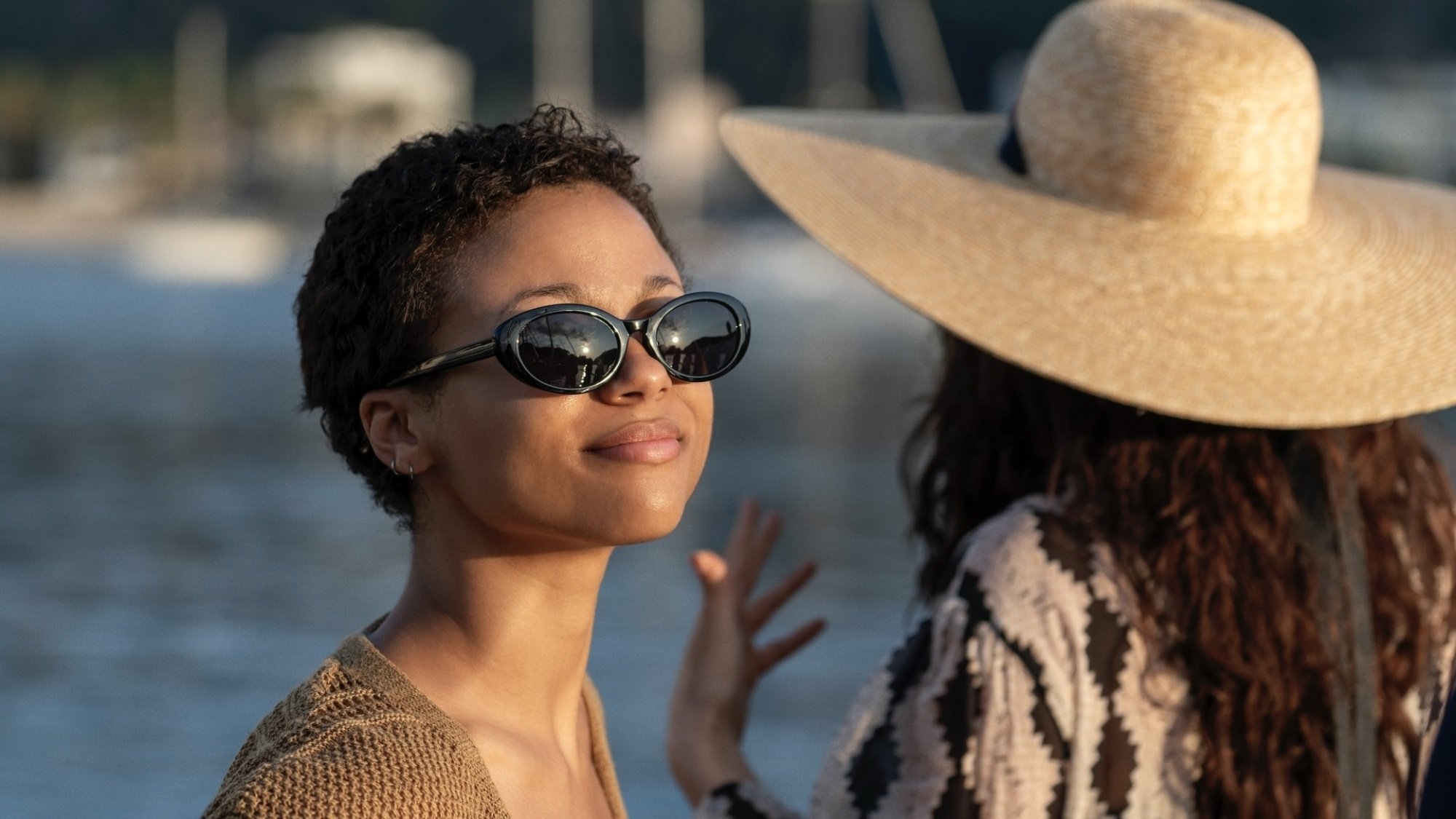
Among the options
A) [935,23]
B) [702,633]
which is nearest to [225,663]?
[702,633]

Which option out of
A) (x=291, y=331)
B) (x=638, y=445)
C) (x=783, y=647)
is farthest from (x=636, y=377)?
(x=291, y=331)

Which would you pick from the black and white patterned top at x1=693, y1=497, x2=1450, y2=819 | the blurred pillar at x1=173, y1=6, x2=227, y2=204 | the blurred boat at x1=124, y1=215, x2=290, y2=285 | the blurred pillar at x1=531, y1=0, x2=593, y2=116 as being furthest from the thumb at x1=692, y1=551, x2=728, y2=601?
the blurred pillar at x1=173, y1=6, x2=227, y2=204

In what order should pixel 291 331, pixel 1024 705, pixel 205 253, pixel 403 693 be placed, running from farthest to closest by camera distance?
1. pixel 205 253
2. pixel 291 331
3. pixel 1024 705
4. pixel 403 693

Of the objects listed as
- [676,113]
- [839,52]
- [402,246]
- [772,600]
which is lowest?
[676,113]

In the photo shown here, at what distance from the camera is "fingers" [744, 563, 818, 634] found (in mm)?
2451

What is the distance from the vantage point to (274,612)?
952cm

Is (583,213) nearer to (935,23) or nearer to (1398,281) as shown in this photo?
(1398,281)

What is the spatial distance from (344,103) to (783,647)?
2714 inches

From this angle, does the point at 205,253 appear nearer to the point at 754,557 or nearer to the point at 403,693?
the point at 754,557

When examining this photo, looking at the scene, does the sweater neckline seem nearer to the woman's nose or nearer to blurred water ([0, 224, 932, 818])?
the woman's nose

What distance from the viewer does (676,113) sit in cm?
6181

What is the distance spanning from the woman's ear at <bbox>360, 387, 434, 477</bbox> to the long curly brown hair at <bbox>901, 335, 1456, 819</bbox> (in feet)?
2.75

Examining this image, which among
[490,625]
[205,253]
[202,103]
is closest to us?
[490,625]

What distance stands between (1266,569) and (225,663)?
7.01 metres
